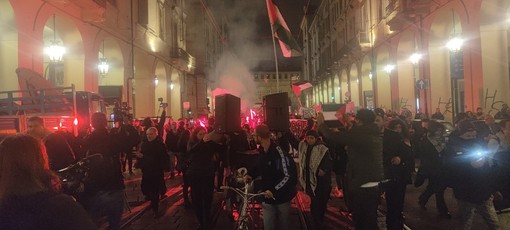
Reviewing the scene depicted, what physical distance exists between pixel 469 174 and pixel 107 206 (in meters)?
4.54

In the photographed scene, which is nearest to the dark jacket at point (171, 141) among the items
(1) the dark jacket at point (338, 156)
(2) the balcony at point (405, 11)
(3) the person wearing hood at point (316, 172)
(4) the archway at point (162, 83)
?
(1) the dark jacket at point (338, 156)

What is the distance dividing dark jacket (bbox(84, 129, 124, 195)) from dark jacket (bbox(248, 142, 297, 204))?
1840 millimetres

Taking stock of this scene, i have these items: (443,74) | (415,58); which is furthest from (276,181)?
(415,58)

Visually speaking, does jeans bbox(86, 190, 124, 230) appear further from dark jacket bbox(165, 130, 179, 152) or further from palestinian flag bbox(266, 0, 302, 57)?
palestinian flag bbox(266, 0, 302, 57)

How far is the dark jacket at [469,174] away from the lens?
17.4 feet

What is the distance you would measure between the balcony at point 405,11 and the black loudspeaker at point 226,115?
12.9m

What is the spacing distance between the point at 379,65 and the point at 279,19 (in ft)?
51.6

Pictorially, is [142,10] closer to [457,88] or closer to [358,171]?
[457,88]

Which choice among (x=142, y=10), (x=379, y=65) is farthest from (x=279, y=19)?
(x=379, y=65)

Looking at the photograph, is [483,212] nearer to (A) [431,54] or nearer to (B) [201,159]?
(B) [201,159]

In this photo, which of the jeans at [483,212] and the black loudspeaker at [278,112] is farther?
the black loudspeaker at [278,112]

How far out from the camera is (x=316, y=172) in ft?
22.8

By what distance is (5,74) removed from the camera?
12.1m

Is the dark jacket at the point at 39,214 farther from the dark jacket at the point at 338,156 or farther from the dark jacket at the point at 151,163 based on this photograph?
the dark jacket at the point at 338,156
